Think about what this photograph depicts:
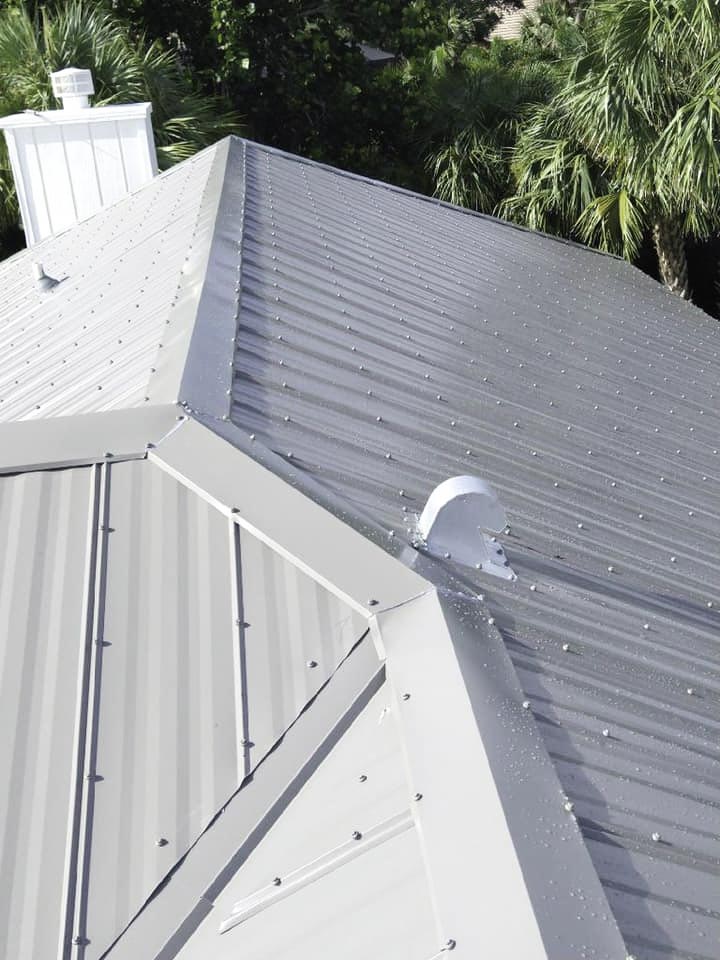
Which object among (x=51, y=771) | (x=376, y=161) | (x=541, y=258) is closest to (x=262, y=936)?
(x=51, y=771)

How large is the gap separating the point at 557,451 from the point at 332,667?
2.58 meters

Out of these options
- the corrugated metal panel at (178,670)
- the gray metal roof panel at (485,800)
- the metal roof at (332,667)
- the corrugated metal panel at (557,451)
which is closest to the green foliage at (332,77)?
the corrugated metal panel at (557,451)

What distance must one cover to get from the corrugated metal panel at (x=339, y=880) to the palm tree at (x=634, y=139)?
9.52 metres

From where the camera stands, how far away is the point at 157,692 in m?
3.25

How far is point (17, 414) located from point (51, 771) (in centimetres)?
245

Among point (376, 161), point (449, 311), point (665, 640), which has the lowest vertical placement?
point (665, 640)

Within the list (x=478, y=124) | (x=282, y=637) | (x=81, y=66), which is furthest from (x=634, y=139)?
(x=282, y=637)

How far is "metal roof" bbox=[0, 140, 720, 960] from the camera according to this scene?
271cm

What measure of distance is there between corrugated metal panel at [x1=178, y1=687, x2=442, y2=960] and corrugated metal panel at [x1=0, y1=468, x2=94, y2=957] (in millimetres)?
436

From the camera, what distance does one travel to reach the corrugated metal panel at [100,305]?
503cm

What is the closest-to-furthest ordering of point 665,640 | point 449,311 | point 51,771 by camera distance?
1. point 51,771
2. point 665,640
3. point 449,311

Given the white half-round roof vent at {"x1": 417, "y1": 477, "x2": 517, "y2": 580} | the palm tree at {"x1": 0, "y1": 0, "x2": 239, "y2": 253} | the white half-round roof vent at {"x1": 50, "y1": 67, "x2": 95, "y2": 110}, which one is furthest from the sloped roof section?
the palm tree at {"x1": 0, "y1": 0, "x2": 239, "y2": 253}

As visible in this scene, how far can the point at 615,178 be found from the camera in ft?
43.1

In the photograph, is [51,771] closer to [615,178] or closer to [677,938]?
[677,938]
